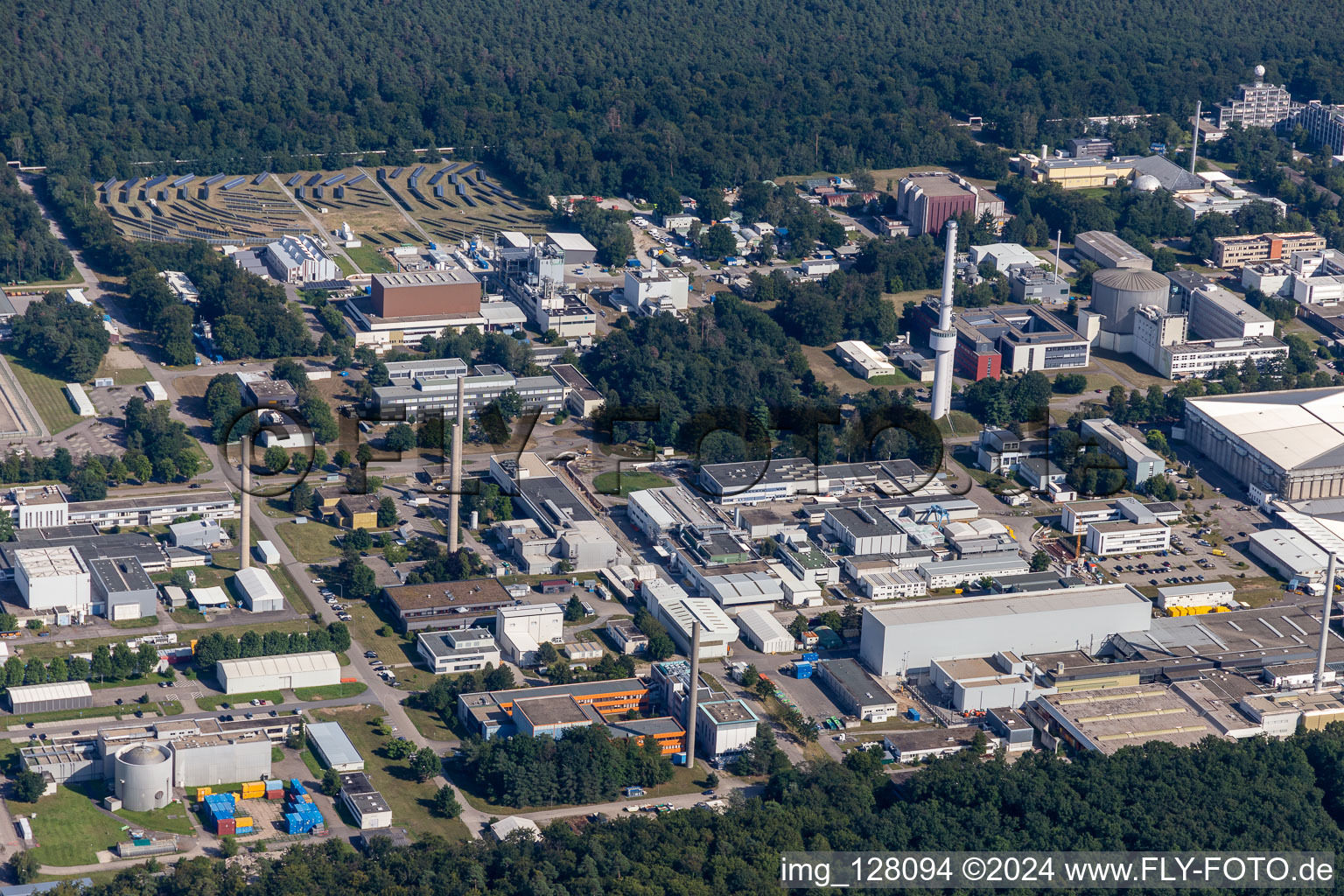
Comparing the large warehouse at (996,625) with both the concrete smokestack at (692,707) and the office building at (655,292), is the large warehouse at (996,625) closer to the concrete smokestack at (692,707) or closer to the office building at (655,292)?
the concrete smokestack at (692,707)

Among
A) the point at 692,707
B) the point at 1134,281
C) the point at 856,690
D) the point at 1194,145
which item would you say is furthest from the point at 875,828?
the point at 1194,145

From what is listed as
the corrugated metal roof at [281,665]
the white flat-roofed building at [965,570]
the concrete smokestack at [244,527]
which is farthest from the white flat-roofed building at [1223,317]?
the corrugated metal roof at [281,665]

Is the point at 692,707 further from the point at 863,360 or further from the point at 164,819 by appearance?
the point at 863,360

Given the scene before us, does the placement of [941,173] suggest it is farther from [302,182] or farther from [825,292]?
[302,182]

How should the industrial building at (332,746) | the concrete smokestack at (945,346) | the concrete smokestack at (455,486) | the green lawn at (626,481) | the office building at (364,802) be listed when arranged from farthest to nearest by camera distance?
1. the concrete smokestack at (945,346)
2. the green lawn at (626,481)
3. the concrete smokestack at (455,486)
4. the industrial building at (332,746)
5. the office building at (364,802)

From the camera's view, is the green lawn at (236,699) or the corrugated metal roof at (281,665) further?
the corrugated metal roof at (281,665)

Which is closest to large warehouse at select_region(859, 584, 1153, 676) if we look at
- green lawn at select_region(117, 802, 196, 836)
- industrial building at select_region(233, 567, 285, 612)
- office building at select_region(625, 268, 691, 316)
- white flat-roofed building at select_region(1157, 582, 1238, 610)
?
white flat-roofed building at select_region(1157, 582, 1238, 610)
